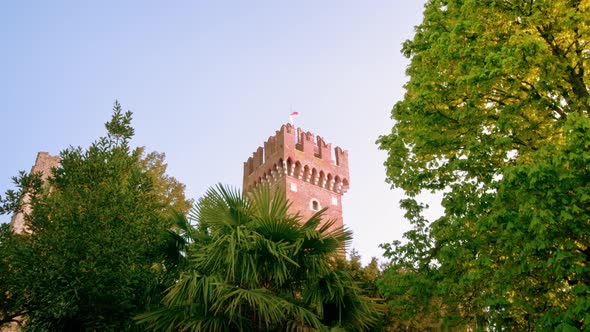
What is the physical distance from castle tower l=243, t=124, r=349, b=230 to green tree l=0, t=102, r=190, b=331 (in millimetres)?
16081

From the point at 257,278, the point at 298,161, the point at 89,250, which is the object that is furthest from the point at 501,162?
the point at 298,161

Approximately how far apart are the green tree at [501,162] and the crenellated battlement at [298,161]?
57.9 ft

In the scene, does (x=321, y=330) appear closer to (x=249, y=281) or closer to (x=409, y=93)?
(x=249, y=281)

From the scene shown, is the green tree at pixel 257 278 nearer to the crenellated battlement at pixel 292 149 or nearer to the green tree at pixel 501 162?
the green tree at pixel 501 162

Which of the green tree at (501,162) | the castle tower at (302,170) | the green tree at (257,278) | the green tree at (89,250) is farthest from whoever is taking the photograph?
the castle tower at (302,170)

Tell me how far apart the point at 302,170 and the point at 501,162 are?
19726mm

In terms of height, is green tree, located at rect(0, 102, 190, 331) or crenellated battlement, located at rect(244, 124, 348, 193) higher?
crenellated battlement, located at rect(244, 124, 348, 193)

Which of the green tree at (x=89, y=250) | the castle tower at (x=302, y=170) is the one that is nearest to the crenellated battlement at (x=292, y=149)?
the castle tower at (x=302, y=170)

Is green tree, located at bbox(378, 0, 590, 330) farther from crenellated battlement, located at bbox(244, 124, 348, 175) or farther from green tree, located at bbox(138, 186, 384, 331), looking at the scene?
crenellated battlement, located at bbox(244, 124, 348, 175)

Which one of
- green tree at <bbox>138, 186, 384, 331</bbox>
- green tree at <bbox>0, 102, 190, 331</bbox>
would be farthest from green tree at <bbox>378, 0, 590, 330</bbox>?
green tree at <bbox>0, 102, 190, 331</bbox>

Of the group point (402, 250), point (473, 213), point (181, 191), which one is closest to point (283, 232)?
point (402, 250)

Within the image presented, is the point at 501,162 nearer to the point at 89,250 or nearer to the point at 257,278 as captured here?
the point at 257,278

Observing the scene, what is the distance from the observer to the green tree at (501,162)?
19.4 feet

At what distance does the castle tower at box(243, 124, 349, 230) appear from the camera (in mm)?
26484
